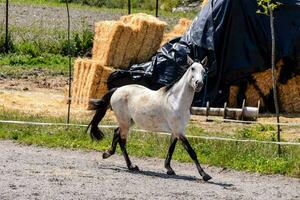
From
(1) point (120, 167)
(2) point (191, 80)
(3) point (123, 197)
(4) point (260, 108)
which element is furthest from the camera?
(4) point (260, 108)

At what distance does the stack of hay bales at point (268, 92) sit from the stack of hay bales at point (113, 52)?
95.9 inches

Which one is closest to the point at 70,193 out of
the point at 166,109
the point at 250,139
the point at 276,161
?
the point at 166,109

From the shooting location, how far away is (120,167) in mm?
12836

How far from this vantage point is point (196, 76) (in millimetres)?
11789

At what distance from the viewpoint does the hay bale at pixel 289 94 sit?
1942 centimetres

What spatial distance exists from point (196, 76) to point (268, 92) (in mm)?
7936

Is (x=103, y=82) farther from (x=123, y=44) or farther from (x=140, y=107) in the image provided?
(x=140, y=107)

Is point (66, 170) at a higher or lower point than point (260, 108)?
higher

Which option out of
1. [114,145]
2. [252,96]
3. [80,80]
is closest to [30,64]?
[80,80]

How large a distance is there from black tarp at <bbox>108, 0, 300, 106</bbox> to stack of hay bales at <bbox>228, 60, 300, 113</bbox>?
8.0 inches

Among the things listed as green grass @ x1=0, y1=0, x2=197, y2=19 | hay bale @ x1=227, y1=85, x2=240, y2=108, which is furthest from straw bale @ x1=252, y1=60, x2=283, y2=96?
green grass @ x1=0, y1=0, x2=197, y2=19

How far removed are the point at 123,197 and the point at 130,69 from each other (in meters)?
9.82

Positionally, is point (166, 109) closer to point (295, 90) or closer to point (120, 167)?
point (120, 167)

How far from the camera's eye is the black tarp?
19.3m
